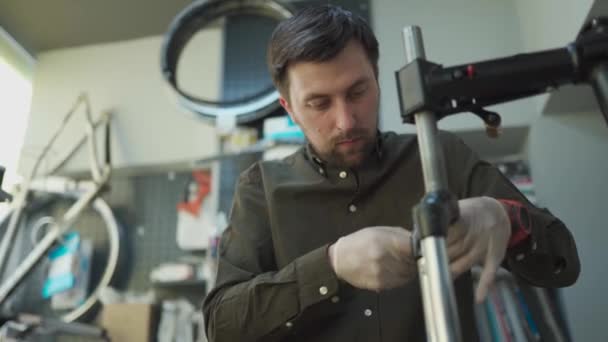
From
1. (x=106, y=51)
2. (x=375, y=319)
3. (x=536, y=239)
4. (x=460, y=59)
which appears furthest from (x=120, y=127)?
(x=536, y=239)

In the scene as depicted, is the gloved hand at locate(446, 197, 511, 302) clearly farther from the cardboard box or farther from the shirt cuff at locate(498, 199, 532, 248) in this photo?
the cardboard box

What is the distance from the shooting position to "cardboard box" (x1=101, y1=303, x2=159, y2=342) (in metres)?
1.65

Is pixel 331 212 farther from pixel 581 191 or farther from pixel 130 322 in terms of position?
pixel 130 322

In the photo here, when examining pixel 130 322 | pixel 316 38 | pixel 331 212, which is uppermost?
pixel 316 38

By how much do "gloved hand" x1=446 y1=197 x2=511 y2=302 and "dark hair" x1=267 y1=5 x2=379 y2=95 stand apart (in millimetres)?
384

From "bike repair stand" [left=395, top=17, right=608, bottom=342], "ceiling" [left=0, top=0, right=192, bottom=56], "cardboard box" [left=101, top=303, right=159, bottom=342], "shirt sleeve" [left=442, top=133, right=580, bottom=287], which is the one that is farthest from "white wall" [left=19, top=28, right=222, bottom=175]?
"bike repair stand" [left=395, top=17, right=608, bottom=342]

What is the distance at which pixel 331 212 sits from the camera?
2.52 ft

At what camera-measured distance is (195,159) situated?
6.30 ft

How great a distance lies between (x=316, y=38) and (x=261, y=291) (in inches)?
15.0

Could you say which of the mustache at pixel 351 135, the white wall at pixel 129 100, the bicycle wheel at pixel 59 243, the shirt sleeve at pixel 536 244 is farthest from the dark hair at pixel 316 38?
the bicycle wheel at pixel 59 243

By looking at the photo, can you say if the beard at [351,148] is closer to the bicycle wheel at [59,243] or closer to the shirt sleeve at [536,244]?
the shirt sleeve at [536,244]

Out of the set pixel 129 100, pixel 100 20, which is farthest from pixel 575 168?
pixel 100 20

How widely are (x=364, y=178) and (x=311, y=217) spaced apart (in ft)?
0.35

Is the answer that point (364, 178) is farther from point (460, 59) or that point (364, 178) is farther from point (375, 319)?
point (460, 59)
